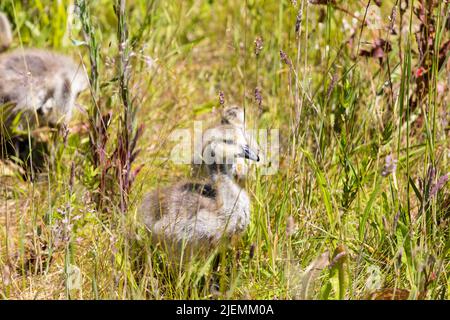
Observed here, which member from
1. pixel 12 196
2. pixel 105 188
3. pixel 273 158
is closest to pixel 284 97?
pixel 273 158

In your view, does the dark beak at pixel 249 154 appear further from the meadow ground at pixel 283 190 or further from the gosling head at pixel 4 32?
the gosling head at pixel 4 32

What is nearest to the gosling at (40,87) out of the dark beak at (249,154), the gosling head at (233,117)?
the gosling head at (233,117)

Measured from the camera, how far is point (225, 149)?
3010 mm

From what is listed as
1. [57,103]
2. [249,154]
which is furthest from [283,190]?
[57,103]

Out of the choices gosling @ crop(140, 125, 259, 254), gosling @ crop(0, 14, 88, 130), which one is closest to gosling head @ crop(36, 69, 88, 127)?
gosling @ crop(0, 14, 88, 130)

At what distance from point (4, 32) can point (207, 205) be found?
193 cm

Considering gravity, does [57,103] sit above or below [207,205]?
above

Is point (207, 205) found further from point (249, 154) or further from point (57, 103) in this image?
point (57, 103)

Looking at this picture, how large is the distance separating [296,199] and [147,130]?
3.93ft

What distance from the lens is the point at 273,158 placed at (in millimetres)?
3471

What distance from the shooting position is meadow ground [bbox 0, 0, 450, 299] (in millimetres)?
2646

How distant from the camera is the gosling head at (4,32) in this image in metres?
4.24

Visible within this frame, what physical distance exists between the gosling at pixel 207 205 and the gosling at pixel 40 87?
102 centimetres
